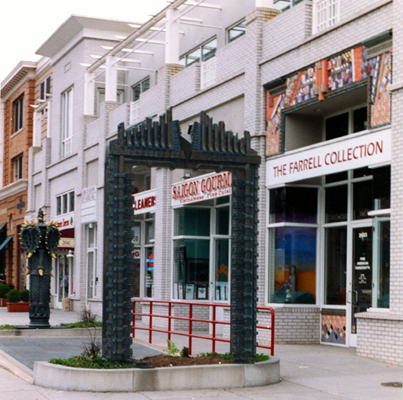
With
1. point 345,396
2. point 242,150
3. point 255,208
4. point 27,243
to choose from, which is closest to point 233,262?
point 255,208

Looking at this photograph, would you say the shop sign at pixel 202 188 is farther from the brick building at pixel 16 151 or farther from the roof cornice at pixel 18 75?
the roof cornice at pixel 18 75

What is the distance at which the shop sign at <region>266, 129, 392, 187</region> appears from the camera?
13703mm

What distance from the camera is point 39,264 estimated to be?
60.3 ft

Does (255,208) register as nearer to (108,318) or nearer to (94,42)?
(108,318)

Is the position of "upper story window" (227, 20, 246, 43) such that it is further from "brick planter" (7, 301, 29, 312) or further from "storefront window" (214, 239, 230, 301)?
"brick planter" (7, 301, 29, 312)

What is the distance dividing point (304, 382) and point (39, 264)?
9468 millimetres

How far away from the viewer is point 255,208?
11062mm

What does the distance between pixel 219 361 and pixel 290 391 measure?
1194 mm

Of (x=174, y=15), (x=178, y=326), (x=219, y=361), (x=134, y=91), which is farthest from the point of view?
(x=134, y=91)

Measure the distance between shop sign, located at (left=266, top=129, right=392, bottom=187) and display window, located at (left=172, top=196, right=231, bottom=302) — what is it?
416 cm

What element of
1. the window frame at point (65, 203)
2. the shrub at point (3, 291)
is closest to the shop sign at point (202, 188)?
the window frame at point (65, 203)

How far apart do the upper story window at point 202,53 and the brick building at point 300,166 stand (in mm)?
61

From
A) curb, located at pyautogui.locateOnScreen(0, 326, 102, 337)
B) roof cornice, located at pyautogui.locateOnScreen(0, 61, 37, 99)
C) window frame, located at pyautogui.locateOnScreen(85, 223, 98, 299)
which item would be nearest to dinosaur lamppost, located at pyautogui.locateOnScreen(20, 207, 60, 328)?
curb, located at pyautogui.locateOnScreen(0, 326, 102, 337)

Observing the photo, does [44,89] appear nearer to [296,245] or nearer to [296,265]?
[296,245]
